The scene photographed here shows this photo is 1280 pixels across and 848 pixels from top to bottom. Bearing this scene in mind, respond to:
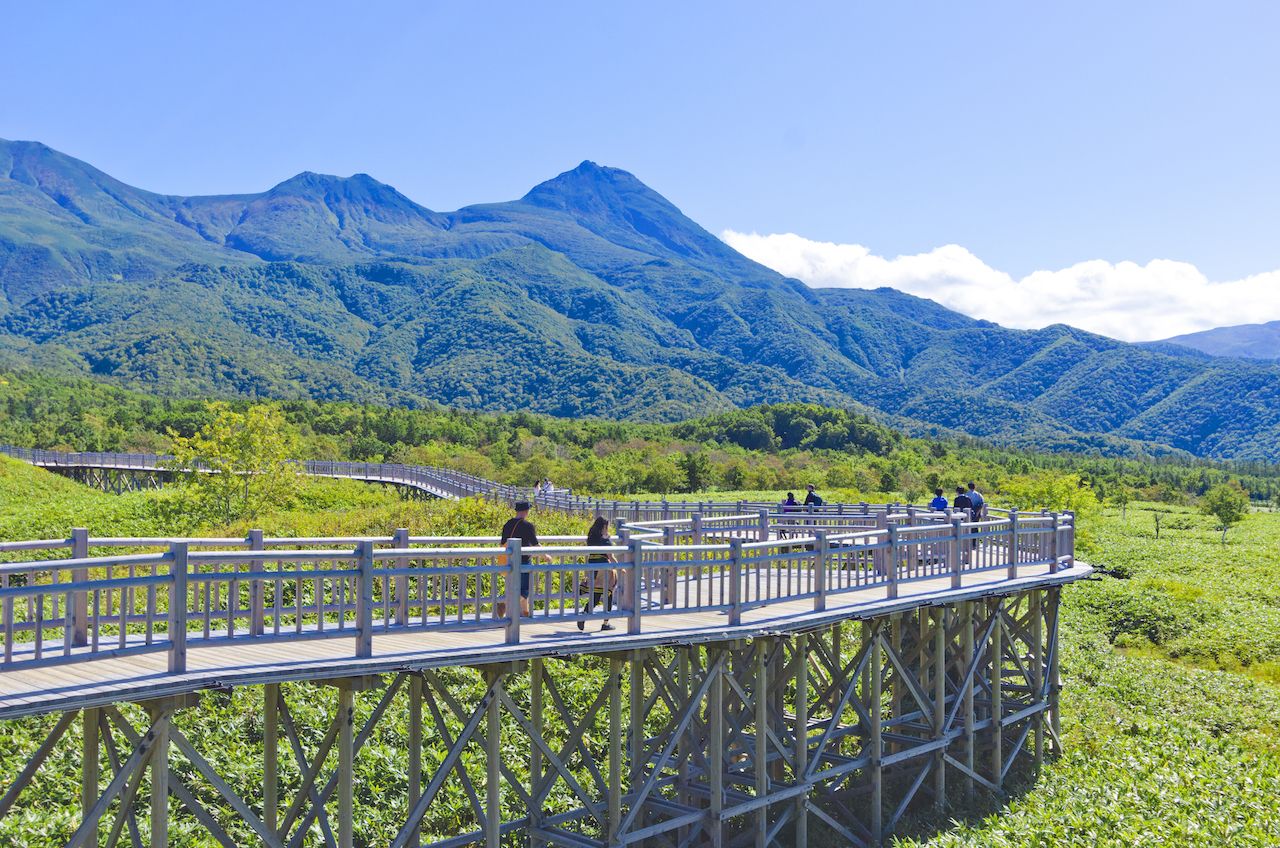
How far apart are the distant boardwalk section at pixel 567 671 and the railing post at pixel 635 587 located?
0.03 meters

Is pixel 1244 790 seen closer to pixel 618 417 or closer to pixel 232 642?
pixel 232 642

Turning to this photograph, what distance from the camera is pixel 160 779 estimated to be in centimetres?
982

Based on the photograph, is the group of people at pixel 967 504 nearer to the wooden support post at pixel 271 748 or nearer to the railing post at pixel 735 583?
the railing post at pixel 735 583

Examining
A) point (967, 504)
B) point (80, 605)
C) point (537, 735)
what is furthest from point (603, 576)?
point (967, 504)

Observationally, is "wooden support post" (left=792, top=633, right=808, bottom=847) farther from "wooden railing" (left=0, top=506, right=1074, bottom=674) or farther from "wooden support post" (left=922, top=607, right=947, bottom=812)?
"wooden support post" (left=922, top=607, right=947, bottom=812)

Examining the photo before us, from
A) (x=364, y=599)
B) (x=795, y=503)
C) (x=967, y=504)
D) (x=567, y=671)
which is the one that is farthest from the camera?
(x=795, y=503)

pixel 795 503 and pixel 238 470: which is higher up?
pixel 795 503

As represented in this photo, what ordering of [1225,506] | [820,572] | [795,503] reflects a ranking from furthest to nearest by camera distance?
[1225,506] < [795,503] < [820,572]

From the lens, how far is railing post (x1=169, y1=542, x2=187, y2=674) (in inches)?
376

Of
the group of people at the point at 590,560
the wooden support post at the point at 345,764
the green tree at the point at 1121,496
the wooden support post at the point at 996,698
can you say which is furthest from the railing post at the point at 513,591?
the green tree at the point at 1121,496

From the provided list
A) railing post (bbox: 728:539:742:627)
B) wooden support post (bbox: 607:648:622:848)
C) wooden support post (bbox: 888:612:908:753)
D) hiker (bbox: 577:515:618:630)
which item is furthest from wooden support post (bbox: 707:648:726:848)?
wooden support post (bbox: 888:612:908:753)

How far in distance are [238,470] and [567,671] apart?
28.7 metres

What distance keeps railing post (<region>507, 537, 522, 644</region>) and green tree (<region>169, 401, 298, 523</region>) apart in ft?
120

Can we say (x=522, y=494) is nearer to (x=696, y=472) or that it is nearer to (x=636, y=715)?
(x=636, y=715)
